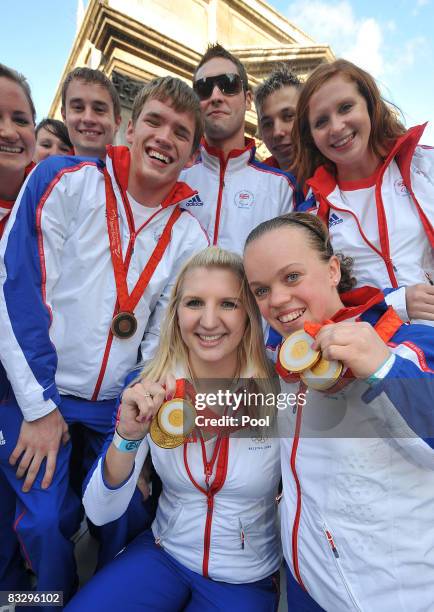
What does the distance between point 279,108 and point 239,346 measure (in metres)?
2.90

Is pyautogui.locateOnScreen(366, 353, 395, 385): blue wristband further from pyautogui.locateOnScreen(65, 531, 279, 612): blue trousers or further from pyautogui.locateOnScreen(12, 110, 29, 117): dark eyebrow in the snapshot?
pyautogui.locateOnScreen(12, 110, 29, 117): dark eyebrow

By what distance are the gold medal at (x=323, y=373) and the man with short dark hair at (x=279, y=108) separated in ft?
10.5

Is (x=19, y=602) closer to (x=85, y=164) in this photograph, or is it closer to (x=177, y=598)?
(x=177, y=598)

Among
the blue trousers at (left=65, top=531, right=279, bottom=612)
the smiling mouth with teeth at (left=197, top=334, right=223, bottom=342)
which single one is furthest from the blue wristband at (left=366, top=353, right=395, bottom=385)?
the blue trousers at (left=65, top=531, right=279, bottom=612)

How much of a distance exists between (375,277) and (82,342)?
192 cm

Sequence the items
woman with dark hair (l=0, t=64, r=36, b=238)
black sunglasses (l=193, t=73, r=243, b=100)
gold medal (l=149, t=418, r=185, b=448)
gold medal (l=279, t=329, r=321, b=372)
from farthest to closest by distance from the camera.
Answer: black sunglasses (l=193, t=73, r=243, b=100) → woman with dark hair (l=0, t=64, r=36, b=238) → gold medal (l=149, t=418, r=185, b=448) → gold medal (l=279, t=329, r=321, b=372)

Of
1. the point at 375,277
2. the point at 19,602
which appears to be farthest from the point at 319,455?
the point at 19,602

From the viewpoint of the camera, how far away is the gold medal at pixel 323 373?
136 centimetres

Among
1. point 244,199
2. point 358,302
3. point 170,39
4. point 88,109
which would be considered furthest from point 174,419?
point 170,39

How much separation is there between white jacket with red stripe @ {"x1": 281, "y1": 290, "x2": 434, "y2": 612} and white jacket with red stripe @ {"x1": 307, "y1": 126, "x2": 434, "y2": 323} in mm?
994

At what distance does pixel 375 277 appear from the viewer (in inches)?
101

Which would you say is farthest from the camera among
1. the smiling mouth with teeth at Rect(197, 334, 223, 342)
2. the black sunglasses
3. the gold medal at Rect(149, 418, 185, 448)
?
the black sunglasses

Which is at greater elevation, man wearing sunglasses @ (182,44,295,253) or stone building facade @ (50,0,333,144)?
stone building facade @ (50,0,333,144)

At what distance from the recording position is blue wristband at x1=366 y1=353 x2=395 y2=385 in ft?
4.30
